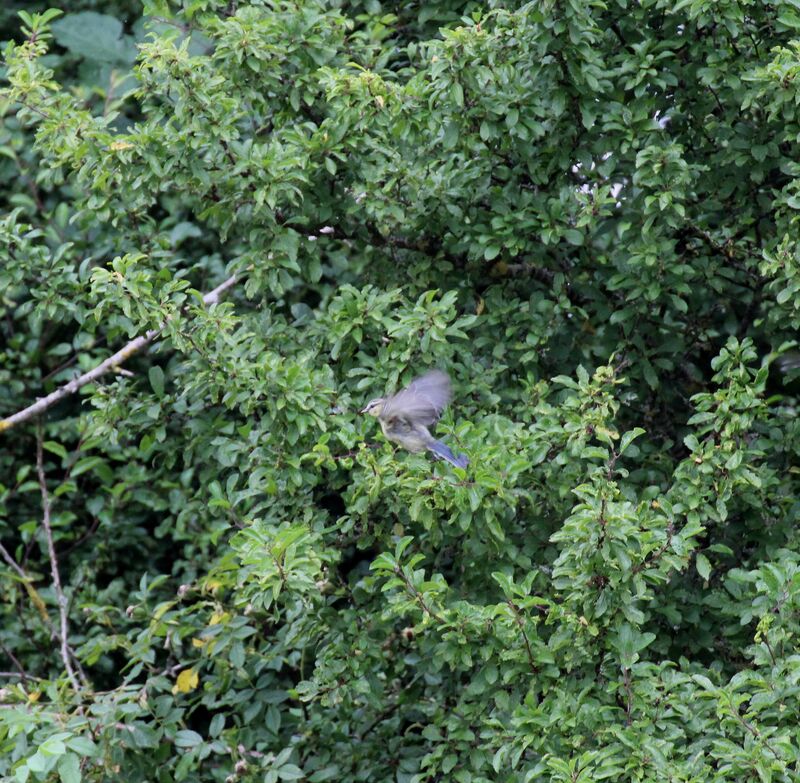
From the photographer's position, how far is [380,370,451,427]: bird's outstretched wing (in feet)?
13.8

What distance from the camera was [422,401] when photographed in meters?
4.22

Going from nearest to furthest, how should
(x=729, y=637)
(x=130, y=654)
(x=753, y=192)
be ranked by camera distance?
(x=729, y=637)
(x=753, y=192)
(x=130, y=654)

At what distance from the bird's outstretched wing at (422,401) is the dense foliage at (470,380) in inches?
2.9

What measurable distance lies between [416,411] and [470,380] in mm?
392

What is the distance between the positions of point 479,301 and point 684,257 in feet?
2.48

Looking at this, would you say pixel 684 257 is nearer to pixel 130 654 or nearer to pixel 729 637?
pixel 729 637

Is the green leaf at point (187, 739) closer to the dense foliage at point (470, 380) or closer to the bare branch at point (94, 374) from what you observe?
the dense foliage at point (470, 380)

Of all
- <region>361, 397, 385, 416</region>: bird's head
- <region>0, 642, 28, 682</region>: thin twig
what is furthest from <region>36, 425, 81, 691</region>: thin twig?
<region>361, 397, 385, 416</region>: bird's head

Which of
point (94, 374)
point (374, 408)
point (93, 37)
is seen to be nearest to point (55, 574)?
point (94, 374)

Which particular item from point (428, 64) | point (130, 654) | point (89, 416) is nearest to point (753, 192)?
point (428, 64)

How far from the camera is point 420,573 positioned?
3.85m

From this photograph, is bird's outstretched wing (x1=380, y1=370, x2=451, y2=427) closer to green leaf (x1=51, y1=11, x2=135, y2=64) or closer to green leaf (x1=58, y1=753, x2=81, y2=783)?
green leaf (x1=58, y1=753, x2=81, y2=783)

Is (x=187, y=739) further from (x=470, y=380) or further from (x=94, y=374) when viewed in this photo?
(x=470, y=380)

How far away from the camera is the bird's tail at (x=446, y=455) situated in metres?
4.06
